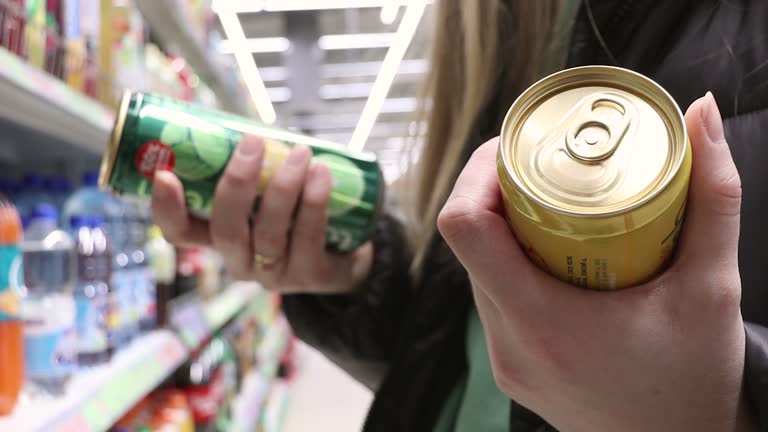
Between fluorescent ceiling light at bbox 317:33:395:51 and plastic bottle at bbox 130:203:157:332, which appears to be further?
fluorescent ceiling light at bbox 317:33:395:51

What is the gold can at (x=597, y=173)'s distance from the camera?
35cm

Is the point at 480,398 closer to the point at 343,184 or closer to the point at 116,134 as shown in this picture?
the point at 343,184

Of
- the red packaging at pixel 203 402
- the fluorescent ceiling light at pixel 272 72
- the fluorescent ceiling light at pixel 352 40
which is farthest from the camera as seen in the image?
the fluorescent ceiling light at pixel 272 72

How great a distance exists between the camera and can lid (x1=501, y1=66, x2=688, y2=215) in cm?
35

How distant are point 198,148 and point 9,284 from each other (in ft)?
0.93

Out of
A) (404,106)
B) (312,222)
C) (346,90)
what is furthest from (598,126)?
(346,90)

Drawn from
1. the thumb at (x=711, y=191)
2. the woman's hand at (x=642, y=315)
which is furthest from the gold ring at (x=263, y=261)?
the thumb at (x=711, y=191)

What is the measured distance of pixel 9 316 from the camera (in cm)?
77

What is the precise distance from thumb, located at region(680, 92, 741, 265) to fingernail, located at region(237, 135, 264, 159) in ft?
1.81

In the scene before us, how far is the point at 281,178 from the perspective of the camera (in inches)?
32.1

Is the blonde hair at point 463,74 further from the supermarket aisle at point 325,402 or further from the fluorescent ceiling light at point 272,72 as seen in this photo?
the fluorescent ceiling light at point 272,72

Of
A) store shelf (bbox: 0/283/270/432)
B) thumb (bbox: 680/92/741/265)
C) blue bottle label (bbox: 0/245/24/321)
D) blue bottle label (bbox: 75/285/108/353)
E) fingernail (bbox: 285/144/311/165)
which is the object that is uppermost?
thumb (bbox: 680/92/741/265)

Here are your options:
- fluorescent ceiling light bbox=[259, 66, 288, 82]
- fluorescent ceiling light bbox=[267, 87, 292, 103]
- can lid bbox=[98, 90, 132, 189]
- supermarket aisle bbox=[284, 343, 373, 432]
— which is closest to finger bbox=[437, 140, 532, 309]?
can lid bbox=[98, 90, 132, 189]

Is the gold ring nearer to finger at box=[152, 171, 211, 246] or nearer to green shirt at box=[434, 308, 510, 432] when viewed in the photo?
finger at box=[152, 171, 211, 246]
